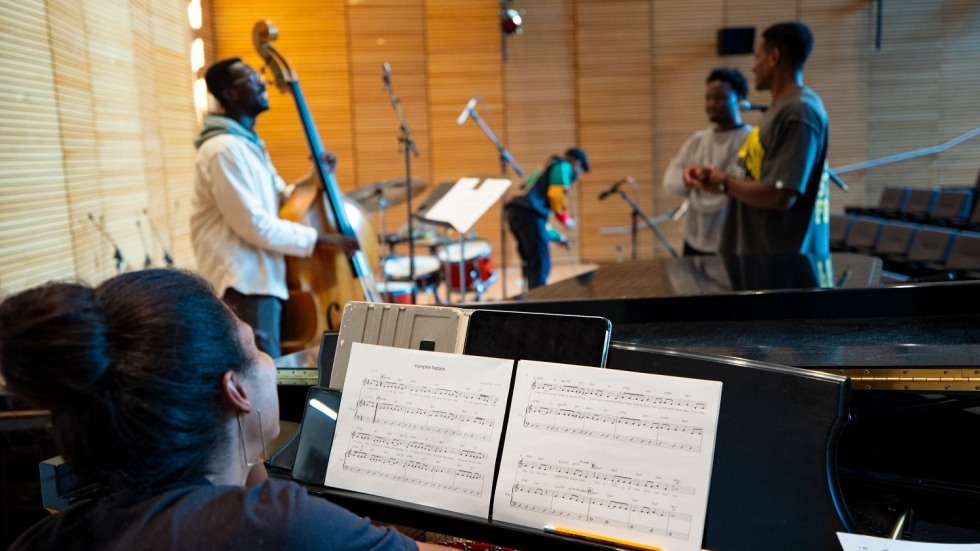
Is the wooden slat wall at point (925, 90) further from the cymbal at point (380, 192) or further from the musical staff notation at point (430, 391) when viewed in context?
the musical staff notation at point (430, 391)

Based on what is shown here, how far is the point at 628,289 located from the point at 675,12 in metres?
7.79

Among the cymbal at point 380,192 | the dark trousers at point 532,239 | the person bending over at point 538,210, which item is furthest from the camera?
the dark trousers at point 532,239

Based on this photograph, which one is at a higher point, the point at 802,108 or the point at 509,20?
the point at 509,20

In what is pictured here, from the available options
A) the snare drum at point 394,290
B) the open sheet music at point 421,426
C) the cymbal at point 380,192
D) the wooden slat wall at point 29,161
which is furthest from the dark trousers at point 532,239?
the open sheet music at point 421,426

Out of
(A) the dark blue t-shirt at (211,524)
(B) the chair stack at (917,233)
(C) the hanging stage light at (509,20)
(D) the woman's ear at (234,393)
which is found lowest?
(B) the chair stack at (917,233)

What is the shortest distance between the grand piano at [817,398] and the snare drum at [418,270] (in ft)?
10.6

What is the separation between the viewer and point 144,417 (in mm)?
1062

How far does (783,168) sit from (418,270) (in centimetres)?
327

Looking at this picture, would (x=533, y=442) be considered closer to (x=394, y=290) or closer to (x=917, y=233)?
(x=394, y=290)

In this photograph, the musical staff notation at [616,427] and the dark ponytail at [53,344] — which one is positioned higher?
the dark ponytail at [53,344]

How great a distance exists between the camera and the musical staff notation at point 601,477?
1211 mm

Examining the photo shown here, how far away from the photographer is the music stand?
407cm

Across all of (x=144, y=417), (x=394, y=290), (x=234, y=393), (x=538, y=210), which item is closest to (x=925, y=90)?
(x=538, y=210)

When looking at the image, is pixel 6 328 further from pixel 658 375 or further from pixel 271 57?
pixel 271 57
